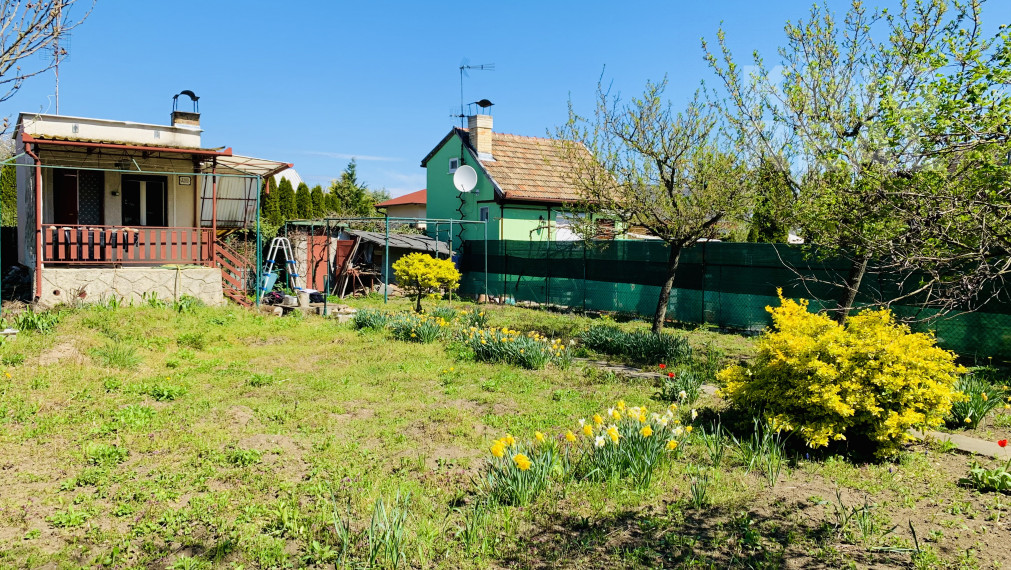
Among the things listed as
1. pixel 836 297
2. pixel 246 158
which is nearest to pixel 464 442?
pixel 836 297

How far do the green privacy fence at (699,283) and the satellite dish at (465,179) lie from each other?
2698 millimetres

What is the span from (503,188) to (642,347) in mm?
13404

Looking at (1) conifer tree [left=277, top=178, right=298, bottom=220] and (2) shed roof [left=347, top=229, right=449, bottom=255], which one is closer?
(2) shed roof [left=347, top=229, right=449, bottom=255]

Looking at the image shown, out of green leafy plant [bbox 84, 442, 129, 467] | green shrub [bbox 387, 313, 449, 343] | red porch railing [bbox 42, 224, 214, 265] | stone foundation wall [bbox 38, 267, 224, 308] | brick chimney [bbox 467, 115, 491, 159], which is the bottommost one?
green leafy plant [bbox 84, 442, 129, 467]

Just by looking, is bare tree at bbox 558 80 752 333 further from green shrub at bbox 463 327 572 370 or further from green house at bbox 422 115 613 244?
green house at bbox 422 115 613 244

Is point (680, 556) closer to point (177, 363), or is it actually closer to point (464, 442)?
point (464, 442)

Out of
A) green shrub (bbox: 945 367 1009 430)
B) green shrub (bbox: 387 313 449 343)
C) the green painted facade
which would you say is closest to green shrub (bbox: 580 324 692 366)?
green shrub (bbox: 387 313 449 343)

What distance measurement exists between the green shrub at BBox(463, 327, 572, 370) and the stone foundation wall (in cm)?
775

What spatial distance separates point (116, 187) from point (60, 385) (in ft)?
32.9

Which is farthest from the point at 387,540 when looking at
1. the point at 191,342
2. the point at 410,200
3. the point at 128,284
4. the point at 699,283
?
the point at 410,200

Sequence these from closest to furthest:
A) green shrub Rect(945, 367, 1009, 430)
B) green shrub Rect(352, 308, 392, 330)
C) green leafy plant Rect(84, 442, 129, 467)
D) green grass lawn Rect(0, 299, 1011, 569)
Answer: green grass lawn Rect(0, 299, 1011, 569), green leafy plant Rect(84, 442, 129, 467), green shrub Rect(945, 367, 1009, 430), green shrub Rect(352, 308, 392, 330)

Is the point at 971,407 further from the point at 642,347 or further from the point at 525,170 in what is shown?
the point at 525,170

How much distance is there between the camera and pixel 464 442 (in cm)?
620

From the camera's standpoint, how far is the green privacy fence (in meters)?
10.9
